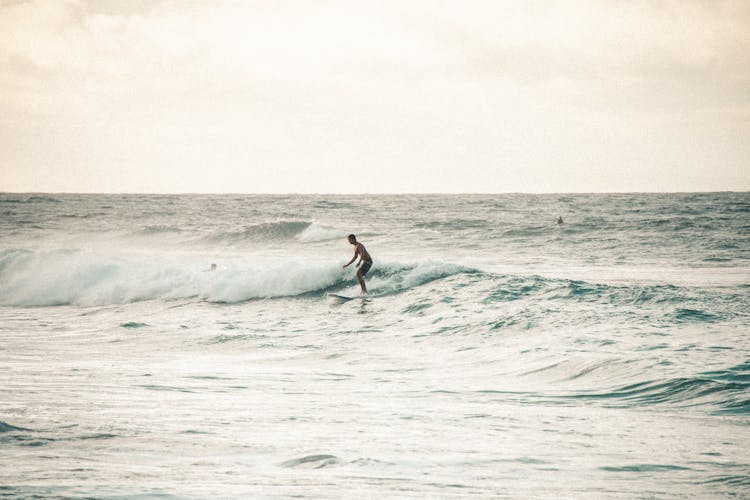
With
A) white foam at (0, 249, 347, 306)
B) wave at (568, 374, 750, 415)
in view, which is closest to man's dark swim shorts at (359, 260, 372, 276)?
white foam at (0, 249, 347, 306)

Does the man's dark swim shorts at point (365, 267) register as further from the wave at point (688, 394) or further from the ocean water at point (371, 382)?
the wave at point (688, 394)

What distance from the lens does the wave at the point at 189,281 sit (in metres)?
18.6

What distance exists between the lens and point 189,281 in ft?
65.7

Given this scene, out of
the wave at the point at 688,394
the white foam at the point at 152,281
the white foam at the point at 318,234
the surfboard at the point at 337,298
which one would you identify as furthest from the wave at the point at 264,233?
the wave at the point at 688,394

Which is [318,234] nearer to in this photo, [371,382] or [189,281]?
[189,281]

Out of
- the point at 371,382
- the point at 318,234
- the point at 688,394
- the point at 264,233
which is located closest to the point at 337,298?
the point at 371,382

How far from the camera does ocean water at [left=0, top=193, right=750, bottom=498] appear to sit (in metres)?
5.16

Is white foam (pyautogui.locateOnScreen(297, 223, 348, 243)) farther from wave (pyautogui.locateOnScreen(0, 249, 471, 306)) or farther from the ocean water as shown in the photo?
wave (pyautogui.locateOnScreen(0, 249, 471, 306))

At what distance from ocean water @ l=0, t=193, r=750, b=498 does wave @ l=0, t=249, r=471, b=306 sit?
3.2 inches

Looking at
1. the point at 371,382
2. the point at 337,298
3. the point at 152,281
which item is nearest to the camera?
the point at 371,382

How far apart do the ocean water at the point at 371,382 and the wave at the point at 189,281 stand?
0.08 m

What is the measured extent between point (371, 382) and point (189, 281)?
1225cm

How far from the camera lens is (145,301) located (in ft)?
61.5

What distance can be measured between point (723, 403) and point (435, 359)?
3971 mm
